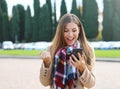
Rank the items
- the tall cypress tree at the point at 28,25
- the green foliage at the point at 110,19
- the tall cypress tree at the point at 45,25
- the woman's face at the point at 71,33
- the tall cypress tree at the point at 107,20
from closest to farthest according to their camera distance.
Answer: the woman's face at the point at 71,33
the green foliage at the point at 110,19
the tall cypress tree at the point at 107,20
the tall cypress tree at the point at 45,25
the tall cypress tree at the point at 28,25

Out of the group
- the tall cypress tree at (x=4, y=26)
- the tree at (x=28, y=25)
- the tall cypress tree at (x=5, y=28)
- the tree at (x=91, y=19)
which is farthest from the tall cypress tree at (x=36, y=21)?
the tree at (x=91, y=19)

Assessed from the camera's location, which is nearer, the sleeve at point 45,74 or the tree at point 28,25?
the sleeve at point 45,74

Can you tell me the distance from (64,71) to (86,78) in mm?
188

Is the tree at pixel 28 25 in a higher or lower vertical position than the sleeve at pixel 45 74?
lower

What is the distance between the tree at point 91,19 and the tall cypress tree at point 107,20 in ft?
6.59

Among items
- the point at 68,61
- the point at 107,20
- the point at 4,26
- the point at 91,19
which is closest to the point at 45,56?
the point at 68,61

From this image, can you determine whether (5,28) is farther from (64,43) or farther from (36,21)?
(64,43)

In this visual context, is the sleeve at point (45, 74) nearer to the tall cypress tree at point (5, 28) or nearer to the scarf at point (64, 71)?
the scarf at point (64, 71)

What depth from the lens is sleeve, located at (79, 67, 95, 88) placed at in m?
3.23

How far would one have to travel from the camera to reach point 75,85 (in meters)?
3.30

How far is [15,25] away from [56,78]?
51516 millimetres

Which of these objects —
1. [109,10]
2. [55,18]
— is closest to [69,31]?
[109,10]

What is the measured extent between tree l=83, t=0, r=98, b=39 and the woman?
42.9 meters

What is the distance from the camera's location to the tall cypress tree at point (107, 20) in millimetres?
44281
